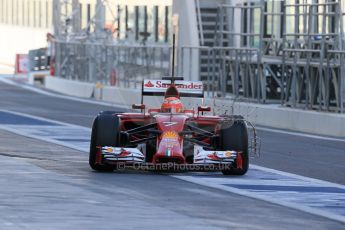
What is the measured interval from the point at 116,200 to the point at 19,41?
70.5m

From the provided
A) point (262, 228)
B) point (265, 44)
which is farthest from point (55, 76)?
point (262, 228)

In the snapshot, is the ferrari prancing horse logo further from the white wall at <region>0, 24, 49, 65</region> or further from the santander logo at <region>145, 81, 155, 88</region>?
the white wall at <region>0, 24, 49, 65</region>

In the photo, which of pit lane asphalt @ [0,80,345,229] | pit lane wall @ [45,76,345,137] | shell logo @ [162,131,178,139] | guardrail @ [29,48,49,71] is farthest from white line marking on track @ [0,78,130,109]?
shell logo @ [162,131,178,139]

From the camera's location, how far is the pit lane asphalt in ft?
39.4

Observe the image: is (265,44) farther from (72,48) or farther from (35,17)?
(35,17)

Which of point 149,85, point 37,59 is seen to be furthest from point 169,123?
point 37,59

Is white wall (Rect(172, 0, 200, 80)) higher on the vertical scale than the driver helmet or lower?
higher

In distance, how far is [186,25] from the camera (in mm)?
44531

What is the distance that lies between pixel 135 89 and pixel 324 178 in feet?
77.0

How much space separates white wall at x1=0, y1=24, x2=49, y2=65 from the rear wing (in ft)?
195

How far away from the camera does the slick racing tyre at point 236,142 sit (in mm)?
17141

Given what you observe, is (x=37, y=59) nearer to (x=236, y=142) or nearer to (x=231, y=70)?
(x=231, y=70)

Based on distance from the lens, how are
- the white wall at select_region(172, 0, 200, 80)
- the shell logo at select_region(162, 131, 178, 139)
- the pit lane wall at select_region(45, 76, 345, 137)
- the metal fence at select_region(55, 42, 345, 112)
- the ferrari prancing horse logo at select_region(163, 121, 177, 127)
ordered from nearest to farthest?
1. the shell logo at select_region(162, 131, 178, 139)
2. the ferrari prancing horse logo at select_region(163, 121, 177, 127)
3. the pit lane wall at select_region(45, 76, 345, 137)
4. the metal fence at select_region(55, 42, 345, 112)
5. the white wall at select_region(172, 0, 200, 80)

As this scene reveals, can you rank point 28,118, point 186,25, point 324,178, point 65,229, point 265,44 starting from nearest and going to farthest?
1. point 65,229
2. point 324,178
3. point 28,118
4. point 265,44
5. point 186,25
